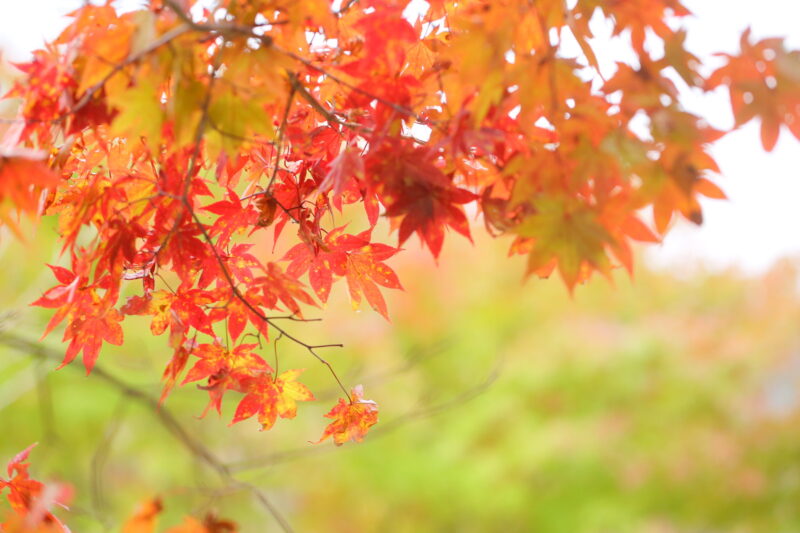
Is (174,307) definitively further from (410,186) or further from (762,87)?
(762,87)

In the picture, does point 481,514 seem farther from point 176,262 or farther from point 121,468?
point 176,262

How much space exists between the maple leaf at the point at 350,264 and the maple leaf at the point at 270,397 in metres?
0.16

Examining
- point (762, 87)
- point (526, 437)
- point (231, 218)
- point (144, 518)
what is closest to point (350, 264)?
point (231, 218)

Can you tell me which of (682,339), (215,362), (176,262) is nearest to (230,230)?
(176,262)

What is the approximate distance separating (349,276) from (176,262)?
25 cm

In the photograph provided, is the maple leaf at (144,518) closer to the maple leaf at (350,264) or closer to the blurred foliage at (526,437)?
the maple leaf at (350,264)

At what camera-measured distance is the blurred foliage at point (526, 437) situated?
15.9ft

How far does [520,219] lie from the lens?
2.98 feet

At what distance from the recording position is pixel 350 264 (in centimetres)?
111

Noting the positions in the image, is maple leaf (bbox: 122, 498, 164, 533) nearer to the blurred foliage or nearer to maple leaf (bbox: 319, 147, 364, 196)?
maple leaf (bbox: 319, 147, 364, 196)

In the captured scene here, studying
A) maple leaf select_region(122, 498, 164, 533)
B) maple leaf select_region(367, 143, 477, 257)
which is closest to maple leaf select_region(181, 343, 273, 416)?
maple leaf select_region(122, 498, 164, 533)

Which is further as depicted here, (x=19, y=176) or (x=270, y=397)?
(x=270, y=397)

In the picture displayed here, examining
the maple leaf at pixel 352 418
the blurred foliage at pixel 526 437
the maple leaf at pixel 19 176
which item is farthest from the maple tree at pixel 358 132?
the blurred foliage at pixel 526 437

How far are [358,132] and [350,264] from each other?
204 millimetres
